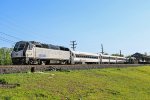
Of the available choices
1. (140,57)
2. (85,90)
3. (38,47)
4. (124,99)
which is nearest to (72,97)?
(85,90)

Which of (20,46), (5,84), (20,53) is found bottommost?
(5,84)

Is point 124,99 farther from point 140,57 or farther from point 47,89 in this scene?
point 140,57

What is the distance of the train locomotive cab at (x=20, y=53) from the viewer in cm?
3778

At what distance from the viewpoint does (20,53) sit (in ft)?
125

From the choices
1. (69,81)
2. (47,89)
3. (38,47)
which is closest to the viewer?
(47,89)

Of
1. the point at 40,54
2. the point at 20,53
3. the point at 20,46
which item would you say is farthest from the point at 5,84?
the point at 40,54

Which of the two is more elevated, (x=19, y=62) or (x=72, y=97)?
(x=19, y=62)

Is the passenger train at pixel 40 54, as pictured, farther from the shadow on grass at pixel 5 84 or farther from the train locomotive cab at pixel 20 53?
the shadow on grass at pixel 5 84

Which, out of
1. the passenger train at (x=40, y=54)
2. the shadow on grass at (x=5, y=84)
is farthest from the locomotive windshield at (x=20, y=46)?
the shadow on grass at (x=5, y=84)

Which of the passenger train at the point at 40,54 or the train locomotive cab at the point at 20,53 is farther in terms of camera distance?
the passenger train at the point at 40,54

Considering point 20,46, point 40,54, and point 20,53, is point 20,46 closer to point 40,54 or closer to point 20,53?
point 20,53

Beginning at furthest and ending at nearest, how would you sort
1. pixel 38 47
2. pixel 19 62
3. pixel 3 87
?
pixel 38 47
pixel 19 62
pixel 3 87

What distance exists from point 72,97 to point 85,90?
282cm

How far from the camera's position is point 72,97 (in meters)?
16.5
